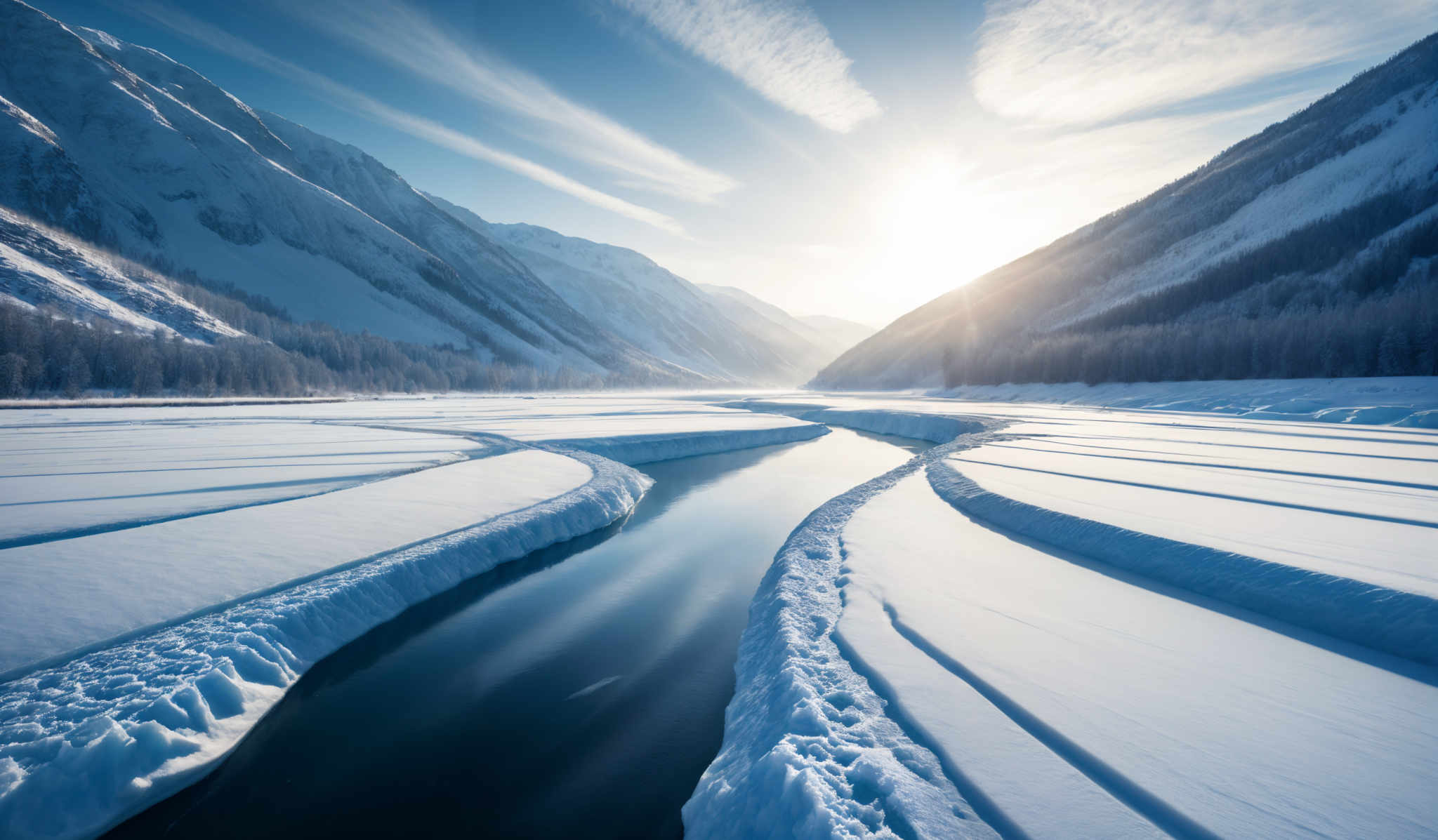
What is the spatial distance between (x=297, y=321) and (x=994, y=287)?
187 m

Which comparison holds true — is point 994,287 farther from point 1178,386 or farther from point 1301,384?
point 1301,384

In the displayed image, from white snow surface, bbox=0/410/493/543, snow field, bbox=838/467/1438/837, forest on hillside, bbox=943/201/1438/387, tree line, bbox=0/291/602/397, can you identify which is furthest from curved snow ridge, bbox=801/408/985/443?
tree line, bbox=0/291/602/397

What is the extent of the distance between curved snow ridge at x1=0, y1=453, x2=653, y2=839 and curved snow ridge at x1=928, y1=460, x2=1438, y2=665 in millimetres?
12717

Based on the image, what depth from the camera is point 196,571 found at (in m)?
8.84

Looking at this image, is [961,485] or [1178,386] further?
[1178,386]

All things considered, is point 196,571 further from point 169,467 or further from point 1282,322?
point 1282,322

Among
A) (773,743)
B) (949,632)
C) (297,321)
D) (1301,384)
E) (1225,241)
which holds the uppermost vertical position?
(1225,241)

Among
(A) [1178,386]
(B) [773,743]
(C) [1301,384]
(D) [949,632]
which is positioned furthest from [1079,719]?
(A) [1178,386]

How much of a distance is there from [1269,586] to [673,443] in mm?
24868

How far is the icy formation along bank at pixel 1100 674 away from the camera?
4.05 metres

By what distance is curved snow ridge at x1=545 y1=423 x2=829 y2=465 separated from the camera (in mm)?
26297

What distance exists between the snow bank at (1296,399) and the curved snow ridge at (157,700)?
137ft

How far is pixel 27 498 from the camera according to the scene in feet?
41.4

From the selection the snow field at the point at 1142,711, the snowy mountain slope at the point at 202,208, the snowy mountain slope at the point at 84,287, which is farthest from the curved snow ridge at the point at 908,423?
the snowy mountain slope at the point at 202,208
